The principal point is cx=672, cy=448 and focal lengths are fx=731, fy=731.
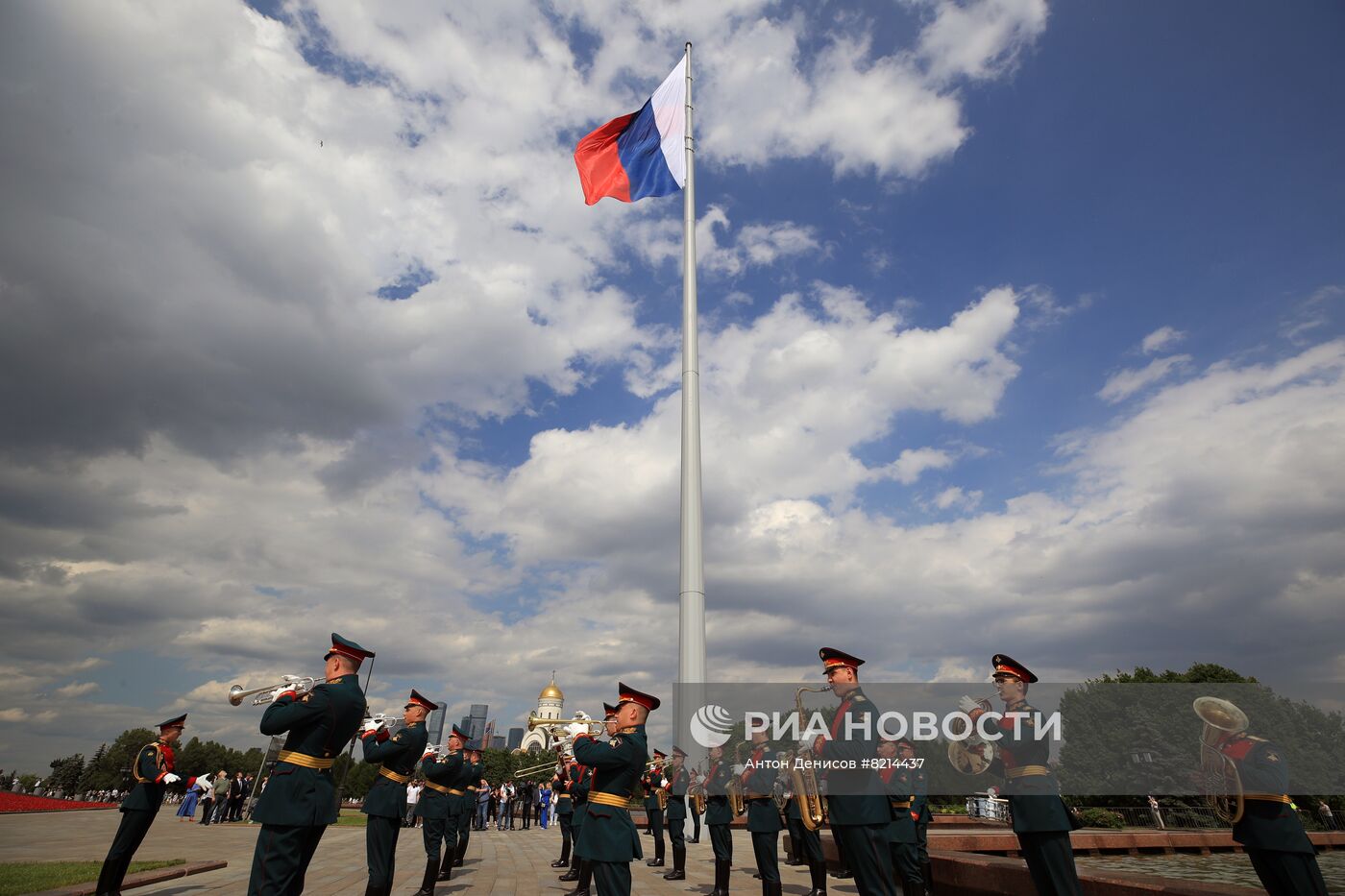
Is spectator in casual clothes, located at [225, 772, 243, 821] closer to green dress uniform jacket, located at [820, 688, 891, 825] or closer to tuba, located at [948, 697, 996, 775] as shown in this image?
green dress uniform jacket, located at [820, 688, 891, 825]

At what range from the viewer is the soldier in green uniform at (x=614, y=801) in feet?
22.9

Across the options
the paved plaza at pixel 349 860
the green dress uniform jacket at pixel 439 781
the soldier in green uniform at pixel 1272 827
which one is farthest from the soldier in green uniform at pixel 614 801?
the paved plaza at pixel 349 860

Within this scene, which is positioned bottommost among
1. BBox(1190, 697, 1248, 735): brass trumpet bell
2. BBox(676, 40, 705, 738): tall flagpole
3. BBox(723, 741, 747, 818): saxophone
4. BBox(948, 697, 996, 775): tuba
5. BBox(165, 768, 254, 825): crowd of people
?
BBox(165, 768, 254, 825): crowd of people

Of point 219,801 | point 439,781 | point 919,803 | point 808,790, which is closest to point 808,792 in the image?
point 808,790

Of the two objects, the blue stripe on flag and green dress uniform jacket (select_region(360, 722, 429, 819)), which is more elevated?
the blue stripe on flag

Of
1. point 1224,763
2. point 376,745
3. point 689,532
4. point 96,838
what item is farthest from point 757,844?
point 96,838

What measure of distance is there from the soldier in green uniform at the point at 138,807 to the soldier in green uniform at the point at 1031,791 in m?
10.2

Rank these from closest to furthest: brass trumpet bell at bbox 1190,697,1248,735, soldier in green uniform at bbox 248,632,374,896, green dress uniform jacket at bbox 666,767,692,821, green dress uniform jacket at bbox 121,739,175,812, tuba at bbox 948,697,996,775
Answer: soldier in green uniform at bbox 248,632,374,896 → brass trumpet bell at bbox 1190,697,1248,735 → tuba at bbox 948,697,996,775 → green dress uniform jacket at bbox 121,739,175,812 → green dress uniform jacket at bbox 666,767,692,821

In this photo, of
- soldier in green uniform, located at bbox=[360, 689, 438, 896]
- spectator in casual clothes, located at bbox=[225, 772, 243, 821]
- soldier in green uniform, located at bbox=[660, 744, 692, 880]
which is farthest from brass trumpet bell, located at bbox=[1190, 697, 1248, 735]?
spectator in casual clothes, located at bbox=[225, 772, 243, 821]

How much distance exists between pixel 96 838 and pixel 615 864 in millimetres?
18118

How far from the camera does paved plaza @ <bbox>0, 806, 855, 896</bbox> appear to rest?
11.8 meters

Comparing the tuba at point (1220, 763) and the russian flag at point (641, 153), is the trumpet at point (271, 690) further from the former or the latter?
the russian flag at point (641, 153)

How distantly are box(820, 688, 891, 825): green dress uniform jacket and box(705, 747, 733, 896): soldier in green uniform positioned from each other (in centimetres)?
555

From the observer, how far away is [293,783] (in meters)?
6.71
